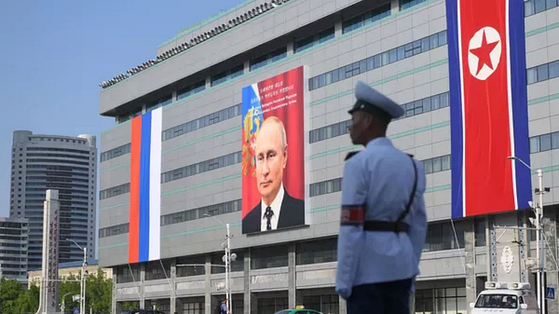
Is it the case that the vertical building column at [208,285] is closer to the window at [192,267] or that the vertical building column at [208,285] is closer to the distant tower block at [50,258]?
the window at [192,267]

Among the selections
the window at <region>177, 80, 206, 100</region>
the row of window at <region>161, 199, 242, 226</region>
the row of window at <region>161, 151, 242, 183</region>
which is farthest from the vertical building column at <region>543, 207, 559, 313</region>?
the window at <region>177, 80, 206, 100</region>

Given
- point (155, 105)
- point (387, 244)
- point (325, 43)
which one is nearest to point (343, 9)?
point (325, 43)

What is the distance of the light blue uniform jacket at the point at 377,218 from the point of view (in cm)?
734

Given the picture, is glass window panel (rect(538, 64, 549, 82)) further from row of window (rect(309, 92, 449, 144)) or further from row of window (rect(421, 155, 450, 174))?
row of window (rect(421, 155, 450, 174))

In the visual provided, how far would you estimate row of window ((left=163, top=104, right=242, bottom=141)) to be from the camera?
94625 millimetres

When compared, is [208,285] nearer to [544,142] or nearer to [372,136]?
[544,142]

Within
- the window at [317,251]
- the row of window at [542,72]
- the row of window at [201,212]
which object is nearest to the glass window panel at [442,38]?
the row of window at [542,72]

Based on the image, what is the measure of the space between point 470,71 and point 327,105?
16.4 m

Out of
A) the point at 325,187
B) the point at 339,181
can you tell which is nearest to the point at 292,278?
the point at 325,187

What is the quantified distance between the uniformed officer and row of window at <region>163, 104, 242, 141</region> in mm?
85805

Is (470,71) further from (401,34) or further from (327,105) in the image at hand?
(327,105)

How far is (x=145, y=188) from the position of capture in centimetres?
10769

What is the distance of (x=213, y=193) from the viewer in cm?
9612

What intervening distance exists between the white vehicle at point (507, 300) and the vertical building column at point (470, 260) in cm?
3076
